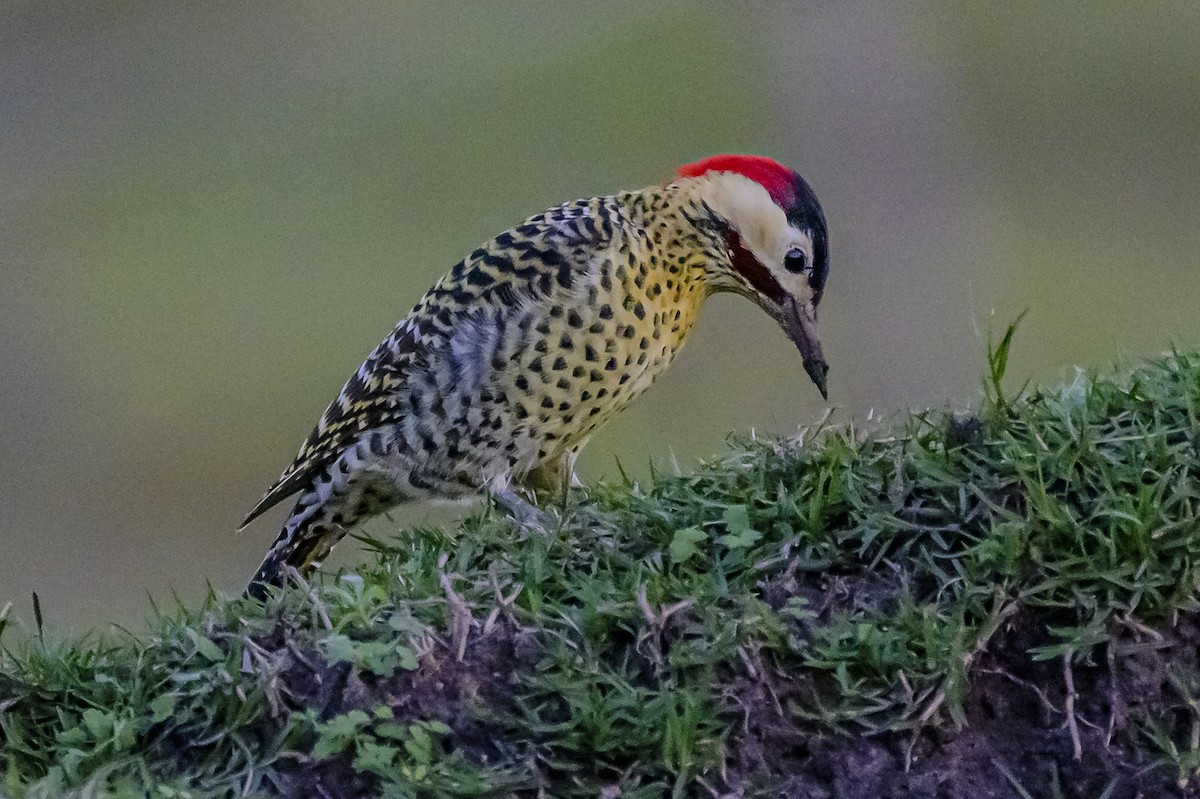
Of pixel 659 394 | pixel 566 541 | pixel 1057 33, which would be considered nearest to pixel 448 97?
pixel 659 394

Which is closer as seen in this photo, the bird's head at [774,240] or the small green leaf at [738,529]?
the small green leaf at [738,529]

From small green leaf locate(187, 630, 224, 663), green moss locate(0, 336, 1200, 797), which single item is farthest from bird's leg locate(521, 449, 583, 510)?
small green leaf locate(187, 630, 224, 663)

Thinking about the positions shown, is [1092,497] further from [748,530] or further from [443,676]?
[443,676]

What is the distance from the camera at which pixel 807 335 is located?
267 centimetres

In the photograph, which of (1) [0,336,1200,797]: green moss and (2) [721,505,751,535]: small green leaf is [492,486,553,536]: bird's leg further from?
(2) [721,505,751,535]: small green leaf

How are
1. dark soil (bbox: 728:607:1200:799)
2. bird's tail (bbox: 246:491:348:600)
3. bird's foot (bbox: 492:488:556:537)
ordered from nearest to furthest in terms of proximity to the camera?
dark soil (bbox: 728:607:1200:799), bird's foot (bbox: 492:488:556:537), bird's tail (bbox: 246:491:348:600)

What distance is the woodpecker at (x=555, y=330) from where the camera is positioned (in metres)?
2.62

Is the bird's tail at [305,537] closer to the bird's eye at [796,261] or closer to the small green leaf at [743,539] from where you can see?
the bird's eye at [796,261]

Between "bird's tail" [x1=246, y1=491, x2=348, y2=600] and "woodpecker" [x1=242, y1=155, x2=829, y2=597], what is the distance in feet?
0.03

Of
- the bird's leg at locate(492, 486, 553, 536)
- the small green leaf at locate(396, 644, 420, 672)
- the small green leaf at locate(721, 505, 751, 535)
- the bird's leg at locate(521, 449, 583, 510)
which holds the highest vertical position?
the small green leaf at locate(396, 644, 420, 672)

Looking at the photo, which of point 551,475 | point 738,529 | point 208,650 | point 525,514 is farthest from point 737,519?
point 551,475

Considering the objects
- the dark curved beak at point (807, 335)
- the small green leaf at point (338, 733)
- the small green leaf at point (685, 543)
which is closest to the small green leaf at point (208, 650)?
the small green leaf at point (338, 733)

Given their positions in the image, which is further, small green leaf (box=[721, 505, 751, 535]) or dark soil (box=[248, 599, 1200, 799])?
small green leaf (box=[721, 505, 751, 535])

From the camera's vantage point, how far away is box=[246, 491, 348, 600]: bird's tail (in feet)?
9.43
